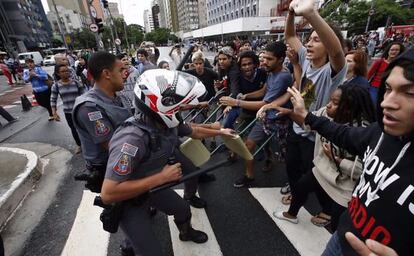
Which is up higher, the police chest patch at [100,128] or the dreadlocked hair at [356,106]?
the dreadlocked hair at [356,106]

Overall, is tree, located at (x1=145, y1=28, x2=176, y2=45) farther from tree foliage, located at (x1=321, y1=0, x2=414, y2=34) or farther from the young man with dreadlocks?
the young man with dreadlocks

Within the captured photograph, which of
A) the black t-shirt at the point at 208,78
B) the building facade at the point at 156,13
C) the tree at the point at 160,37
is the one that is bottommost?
the tree at the point at 160,37

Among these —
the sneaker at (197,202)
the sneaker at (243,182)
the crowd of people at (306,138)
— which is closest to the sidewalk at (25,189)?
the crowd of people at (306,138)

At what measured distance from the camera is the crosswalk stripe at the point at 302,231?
266 centimetres

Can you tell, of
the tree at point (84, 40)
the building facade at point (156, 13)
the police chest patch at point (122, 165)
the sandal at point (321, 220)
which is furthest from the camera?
the building facade at point (156, 13)

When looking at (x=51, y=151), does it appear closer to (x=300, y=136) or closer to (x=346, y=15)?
(x=300, y=136)

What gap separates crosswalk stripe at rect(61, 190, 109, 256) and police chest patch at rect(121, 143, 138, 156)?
1710 mm

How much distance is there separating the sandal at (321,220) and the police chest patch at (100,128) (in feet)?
8.69

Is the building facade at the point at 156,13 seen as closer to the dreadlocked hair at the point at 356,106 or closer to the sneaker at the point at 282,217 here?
the sneaker at the point at 282,217

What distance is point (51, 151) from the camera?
5.69 metres

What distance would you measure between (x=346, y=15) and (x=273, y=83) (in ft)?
120

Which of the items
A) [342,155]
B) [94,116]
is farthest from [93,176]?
[342,155]

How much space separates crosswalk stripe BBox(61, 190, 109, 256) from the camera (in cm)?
281

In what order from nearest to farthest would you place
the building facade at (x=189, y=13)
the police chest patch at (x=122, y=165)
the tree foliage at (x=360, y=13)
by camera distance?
the police chest patch at (x=122, y=165), the tree foliage at (x=360, y=13), the building facade at (x=189, y=13)
